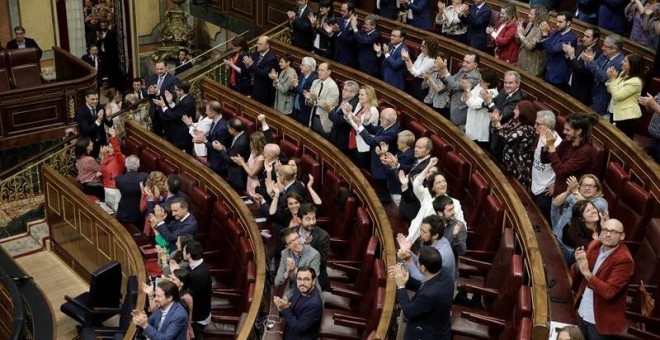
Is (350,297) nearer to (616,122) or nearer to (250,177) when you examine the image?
(250,177)

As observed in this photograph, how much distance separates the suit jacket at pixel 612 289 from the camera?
304 cm

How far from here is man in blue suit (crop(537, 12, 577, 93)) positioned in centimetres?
518

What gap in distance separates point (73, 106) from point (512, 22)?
12.6ft

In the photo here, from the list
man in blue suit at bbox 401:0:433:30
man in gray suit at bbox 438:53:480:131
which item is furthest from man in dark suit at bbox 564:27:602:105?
man in blue suit at bbox 401:0:433:30

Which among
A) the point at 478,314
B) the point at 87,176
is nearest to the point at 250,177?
the point at 87,176

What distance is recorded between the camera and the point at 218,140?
5.52 metres

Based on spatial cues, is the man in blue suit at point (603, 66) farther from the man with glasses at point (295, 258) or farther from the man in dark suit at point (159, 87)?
the man in dark suit at point (159, 87)

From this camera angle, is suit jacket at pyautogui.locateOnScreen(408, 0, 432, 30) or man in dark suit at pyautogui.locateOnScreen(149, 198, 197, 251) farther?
suit jacket at pyautogui.locateOnScreen(408, 0, 432, 30)

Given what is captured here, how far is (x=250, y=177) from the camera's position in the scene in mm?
5078

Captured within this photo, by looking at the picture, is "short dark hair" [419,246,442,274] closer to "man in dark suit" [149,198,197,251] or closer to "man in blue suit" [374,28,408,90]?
"man in dark suit" [149,198,197,251]

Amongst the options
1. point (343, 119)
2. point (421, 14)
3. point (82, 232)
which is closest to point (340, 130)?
point (343, 119)

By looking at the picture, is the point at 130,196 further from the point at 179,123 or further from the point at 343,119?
the point at 343,119

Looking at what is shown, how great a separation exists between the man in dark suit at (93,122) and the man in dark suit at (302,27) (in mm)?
1544

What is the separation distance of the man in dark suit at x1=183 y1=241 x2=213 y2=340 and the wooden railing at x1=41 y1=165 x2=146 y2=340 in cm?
82
